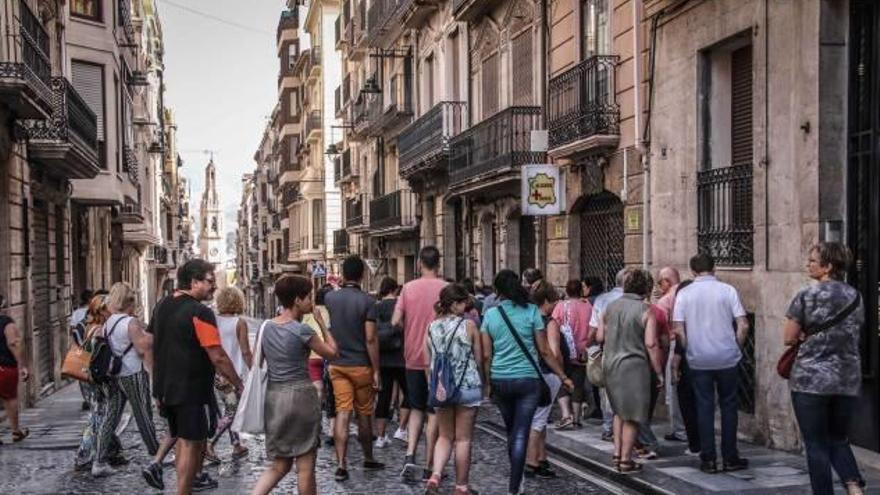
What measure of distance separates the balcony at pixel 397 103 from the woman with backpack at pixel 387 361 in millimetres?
19910

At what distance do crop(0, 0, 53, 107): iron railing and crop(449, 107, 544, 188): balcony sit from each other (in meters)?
7.97

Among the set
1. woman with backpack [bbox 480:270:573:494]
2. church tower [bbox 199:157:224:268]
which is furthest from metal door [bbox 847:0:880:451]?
church tower [bbox 199:157:224:268]

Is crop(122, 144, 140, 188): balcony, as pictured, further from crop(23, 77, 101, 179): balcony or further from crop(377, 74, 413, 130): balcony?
crop(377, 74, 413, 130): balcony

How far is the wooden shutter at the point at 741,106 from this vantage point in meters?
11.9

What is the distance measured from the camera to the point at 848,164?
969 cm

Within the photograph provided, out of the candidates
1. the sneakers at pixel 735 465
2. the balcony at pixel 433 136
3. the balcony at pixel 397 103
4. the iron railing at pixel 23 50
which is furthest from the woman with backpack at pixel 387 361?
the balcony at pixel 397 103

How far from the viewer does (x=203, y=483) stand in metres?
9.44

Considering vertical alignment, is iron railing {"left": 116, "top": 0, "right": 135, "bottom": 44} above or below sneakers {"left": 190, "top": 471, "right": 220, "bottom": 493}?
above

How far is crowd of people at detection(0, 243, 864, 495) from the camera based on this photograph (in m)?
7.07

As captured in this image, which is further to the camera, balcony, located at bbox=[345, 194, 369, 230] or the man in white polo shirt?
balcony, located at bbox=[345, 194, 369, 230]

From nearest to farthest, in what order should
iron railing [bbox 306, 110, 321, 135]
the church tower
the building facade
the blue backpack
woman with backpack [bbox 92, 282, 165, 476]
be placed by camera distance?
the blue backpack < woman with backpack [bbox 92, 282, 165, 476] < the building facade < iron railing [bbox 306, 110, 321, 135] < the church tower

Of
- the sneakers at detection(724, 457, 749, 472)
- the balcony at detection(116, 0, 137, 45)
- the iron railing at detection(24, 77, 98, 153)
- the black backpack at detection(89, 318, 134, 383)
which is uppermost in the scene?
the balcony at detection(116, 0, 137, 45)

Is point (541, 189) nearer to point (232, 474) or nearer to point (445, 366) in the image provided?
point (232, 474)

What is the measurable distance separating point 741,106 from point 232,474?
689cm
